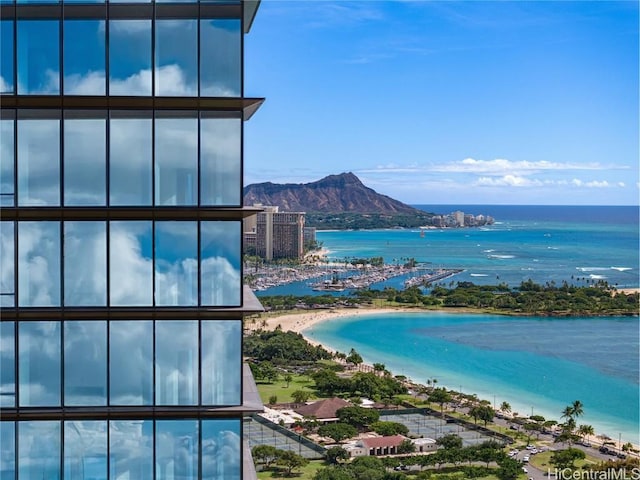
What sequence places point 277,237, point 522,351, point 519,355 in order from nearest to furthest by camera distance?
point 519,355 → point 522,351 → point 277,237

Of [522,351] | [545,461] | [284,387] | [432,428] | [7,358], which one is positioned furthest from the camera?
[522,351]

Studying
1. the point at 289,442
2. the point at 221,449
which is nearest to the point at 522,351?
the point at 289,442

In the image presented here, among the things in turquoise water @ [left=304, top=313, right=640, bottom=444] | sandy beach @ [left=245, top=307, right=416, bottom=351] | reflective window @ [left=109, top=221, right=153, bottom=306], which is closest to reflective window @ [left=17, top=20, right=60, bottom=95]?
reflective window @ [left=109, top=221, right=153, bottom=306]

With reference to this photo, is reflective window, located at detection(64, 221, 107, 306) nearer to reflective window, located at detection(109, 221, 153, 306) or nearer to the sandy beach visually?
reflective window, located at detection(109, 221, 153, 306)

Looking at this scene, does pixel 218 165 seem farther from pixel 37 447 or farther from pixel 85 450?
pixel 37 447

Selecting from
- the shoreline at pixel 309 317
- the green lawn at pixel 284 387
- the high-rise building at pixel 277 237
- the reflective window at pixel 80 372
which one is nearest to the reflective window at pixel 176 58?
the reflective window at pixel 80 372
